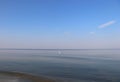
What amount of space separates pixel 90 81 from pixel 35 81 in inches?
183

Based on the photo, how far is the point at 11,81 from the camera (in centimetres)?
1211

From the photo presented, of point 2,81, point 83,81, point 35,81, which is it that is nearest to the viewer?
point 2,81

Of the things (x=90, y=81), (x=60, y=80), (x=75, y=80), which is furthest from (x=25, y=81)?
(x=90, y=81)

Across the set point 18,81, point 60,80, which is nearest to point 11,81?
point 18,81

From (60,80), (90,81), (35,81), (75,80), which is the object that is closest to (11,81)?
(35,81)

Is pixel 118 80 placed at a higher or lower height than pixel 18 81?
lower

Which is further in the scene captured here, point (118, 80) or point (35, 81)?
point (118, 80)

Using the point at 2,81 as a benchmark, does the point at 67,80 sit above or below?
below

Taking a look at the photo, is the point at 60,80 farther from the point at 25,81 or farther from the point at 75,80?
the point at 25,81

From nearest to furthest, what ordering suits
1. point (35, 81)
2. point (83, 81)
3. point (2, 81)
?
point (2, 81)
point (35, 81)
point (83, 81)

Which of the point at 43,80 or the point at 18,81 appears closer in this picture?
the point at 18,81

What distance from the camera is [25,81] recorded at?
1252cm

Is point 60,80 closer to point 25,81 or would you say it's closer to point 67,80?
point 67,80

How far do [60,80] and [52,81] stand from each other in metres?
0.77
